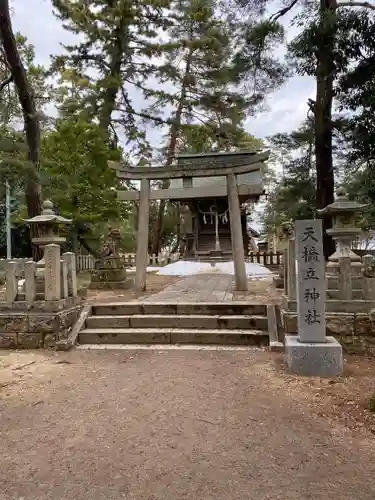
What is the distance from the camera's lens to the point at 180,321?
6.36m

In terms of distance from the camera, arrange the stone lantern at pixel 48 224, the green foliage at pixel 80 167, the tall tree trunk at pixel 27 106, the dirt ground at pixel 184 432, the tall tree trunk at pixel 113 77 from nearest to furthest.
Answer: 1. the dirt ground at pixel 184 432
2. the stone lantern at pixel 48 224
3. the tall tree trunk at pixel 27 106
4. the green foliage at pixel 80 167
5. the tall tree trunk at pixel 113 77

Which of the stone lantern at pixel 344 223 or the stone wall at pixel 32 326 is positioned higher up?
the stone lantern at pixel 344 223

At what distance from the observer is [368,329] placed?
5.55 m

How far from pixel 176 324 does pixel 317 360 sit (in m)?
2.48

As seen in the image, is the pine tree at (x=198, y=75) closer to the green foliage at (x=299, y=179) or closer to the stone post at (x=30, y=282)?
the green foliage at (x=299, y=179)

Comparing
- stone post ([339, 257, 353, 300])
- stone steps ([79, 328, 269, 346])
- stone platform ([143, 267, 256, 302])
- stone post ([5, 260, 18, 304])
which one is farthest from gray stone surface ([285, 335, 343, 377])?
stone post ([5, 260, 18, 304])

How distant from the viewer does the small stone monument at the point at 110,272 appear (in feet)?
33.4

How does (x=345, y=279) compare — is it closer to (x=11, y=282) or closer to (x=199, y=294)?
(x=199, y=294)

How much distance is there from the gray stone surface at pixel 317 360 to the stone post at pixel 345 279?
129cm

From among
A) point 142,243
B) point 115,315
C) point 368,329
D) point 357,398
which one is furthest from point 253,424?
point 142,243

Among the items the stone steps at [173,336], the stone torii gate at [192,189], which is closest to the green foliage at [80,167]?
the stone torii gate at [192,189]

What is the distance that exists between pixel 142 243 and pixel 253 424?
6.36 m

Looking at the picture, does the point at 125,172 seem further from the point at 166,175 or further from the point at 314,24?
the point at 314,24

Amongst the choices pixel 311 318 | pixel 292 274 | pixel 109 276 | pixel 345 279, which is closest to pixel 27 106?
pixel 109 276
